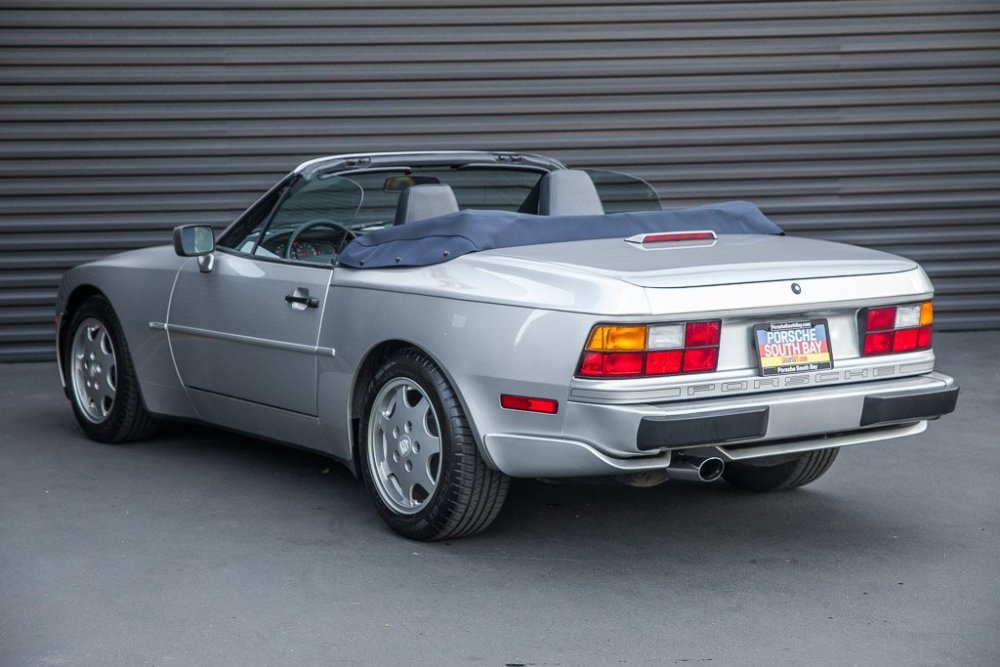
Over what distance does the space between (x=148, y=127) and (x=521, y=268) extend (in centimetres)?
525

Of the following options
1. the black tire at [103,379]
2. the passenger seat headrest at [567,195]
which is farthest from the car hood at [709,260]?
the black tire at [103,379]

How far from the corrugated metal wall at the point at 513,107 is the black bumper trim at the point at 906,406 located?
5016 millimetres

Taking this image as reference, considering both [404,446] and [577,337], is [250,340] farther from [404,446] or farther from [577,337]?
[577,337]

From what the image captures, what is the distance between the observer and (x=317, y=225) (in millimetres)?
5320

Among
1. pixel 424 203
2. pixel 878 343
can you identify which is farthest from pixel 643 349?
pixel 424 203

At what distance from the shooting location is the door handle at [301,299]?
4912mm

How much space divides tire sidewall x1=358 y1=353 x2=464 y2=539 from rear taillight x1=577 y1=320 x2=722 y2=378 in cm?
57

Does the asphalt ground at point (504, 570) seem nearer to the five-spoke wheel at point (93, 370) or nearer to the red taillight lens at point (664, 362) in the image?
the five-spoke wheel at point (93, 370)

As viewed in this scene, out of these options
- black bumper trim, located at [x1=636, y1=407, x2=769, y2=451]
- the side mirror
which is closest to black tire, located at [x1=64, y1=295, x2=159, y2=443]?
the side mirror

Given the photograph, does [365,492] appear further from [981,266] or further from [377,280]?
[981,266]

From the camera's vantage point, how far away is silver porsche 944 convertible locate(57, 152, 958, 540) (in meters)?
3.97

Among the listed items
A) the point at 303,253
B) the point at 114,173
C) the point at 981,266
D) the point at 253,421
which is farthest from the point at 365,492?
the point at 981,266

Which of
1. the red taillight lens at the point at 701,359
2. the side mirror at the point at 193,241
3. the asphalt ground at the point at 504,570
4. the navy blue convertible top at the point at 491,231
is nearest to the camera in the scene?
the asphalt ground at the point at 504,570

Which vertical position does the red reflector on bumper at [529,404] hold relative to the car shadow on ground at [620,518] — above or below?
above
